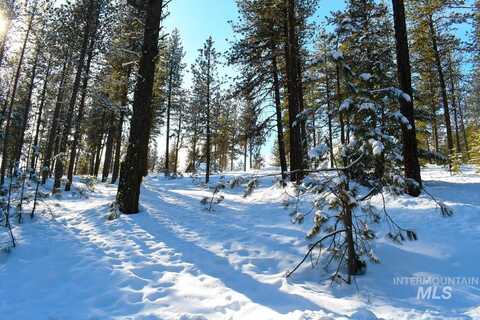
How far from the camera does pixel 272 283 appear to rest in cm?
451

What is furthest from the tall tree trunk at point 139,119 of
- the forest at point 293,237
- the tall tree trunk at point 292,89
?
the tall tree trunk at point 292,89

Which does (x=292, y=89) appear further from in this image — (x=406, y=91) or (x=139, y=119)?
(x=139, y=119)

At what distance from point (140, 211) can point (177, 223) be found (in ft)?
4.32

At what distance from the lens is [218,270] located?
503cm

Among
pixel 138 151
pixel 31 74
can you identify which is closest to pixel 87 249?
pixel 138 151

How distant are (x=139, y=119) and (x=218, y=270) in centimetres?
490

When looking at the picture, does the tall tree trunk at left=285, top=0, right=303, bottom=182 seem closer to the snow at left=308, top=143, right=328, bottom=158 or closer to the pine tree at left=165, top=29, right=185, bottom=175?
the snow at left=308, top=143, right=328, bottom=158

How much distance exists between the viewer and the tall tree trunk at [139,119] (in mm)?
8078

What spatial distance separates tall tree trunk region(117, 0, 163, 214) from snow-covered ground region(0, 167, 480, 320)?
0.65 m

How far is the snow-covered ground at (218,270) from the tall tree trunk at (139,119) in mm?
645

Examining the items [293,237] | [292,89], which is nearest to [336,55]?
[293,237]

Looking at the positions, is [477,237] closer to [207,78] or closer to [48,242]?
[48,242]

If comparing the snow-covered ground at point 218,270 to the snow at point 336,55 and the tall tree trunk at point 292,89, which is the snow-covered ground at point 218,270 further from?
the tall tree trunk at point 292,89

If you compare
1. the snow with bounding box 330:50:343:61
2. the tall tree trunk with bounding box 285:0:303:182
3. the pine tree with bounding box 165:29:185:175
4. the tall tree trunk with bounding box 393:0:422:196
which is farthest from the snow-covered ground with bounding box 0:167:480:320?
the pine tree with bounding box 165:29:185:175
